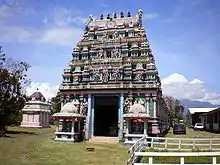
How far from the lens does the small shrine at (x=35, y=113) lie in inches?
2034

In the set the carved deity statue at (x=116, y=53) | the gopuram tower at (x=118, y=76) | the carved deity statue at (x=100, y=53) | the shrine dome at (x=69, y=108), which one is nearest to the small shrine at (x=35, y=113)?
the gopuram tower at (x=118, y=76)

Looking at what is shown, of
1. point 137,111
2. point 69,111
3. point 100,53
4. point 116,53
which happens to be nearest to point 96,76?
point 100,53

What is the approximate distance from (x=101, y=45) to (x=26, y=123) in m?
30.8

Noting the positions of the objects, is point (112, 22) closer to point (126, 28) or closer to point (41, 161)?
point (126, 28)

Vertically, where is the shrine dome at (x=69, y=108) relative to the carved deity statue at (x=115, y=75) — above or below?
below

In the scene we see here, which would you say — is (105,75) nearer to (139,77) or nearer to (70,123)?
(139,77)

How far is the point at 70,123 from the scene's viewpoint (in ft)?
85.8

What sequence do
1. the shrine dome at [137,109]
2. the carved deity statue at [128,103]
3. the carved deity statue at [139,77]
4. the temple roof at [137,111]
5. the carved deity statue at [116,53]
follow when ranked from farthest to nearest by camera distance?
the carved deity statue at [116,53] < the carved deity statue at [139,77] < the carved deity statue at [128,103] < the shrine dome at [137,109] < the temple roof at [137,111]

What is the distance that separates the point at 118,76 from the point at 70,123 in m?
6.63

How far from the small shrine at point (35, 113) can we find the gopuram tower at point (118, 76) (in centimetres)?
2432

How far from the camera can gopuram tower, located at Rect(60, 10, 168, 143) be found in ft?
81.5

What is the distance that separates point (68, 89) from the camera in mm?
27938

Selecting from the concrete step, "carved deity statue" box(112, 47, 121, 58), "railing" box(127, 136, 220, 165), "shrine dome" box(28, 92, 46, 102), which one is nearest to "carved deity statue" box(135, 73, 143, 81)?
"carved deity statue" box(112, 47, 121, 58)

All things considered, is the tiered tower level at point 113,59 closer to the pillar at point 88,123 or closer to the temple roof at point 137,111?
the pillar at point 88,123
